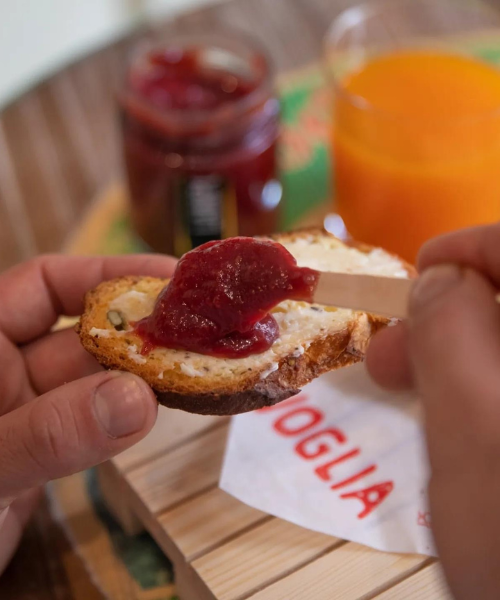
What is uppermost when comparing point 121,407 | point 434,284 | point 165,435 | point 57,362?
point 434,284

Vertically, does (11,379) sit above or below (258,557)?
above

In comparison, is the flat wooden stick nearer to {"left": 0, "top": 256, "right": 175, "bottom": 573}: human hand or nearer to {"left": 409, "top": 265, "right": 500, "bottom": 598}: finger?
{"left": 409, "top": 265, "right": 500, "bottom": 598}: finger

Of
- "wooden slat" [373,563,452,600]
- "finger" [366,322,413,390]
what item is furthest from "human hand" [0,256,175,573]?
"wooden slat" [373,563,452,600]

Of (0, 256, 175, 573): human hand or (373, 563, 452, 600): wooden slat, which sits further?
(373, 563, 452, 600): wooden slat

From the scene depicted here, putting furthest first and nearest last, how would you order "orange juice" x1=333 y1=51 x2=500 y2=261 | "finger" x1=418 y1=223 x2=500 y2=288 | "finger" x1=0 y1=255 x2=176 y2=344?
"orange juice" x1=333 y1=51 x2=500 y2=261 → "finger" x1=0 y1=255 x2=176 y2=344 → "finger" x1=418 y1=223 x2=500 y2=288

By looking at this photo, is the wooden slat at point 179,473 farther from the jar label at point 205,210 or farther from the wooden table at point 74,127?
the wooden table at point 74,127

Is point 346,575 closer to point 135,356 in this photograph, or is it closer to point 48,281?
point 135,356

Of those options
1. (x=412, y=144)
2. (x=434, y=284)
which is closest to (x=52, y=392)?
(x=434, y=284)
